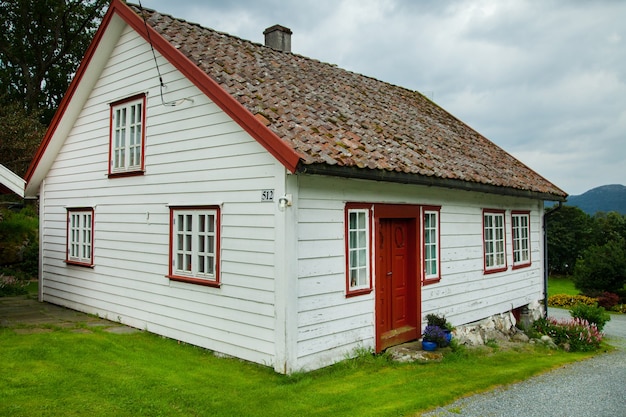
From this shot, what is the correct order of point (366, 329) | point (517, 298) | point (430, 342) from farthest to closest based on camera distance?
point (517, 298) → point (430, 342) → point (366, 329)

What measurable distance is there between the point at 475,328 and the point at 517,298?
2.66 metres

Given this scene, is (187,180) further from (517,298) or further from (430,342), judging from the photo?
(517,298)

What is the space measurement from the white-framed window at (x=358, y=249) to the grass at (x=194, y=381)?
3.73ft

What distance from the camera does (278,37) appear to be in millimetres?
12875

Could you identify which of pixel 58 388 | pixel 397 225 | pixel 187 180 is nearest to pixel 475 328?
pixel 397 225

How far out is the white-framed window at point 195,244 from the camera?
8.08 metres

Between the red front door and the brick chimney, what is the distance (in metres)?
6.14

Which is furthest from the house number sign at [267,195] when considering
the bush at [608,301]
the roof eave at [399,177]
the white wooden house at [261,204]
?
the bush at [608,301]

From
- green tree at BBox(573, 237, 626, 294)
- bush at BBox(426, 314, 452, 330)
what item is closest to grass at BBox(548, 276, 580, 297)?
green tree at BBox(573, 237, 626, 294)

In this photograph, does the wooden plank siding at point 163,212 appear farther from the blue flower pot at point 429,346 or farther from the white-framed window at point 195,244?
the blue flower pot at point 429,346

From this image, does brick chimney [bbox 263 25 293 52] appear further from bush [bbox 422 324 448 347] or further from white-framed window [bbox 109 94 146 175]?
bush [bbox 422 324 448 347]

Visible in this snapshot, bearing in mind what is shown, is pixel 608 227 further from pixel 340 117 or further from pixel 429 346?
pixel 340 117

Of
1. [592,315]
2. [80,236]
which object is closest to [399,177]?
[80,236]

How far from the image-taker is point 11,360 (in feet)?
23.5
